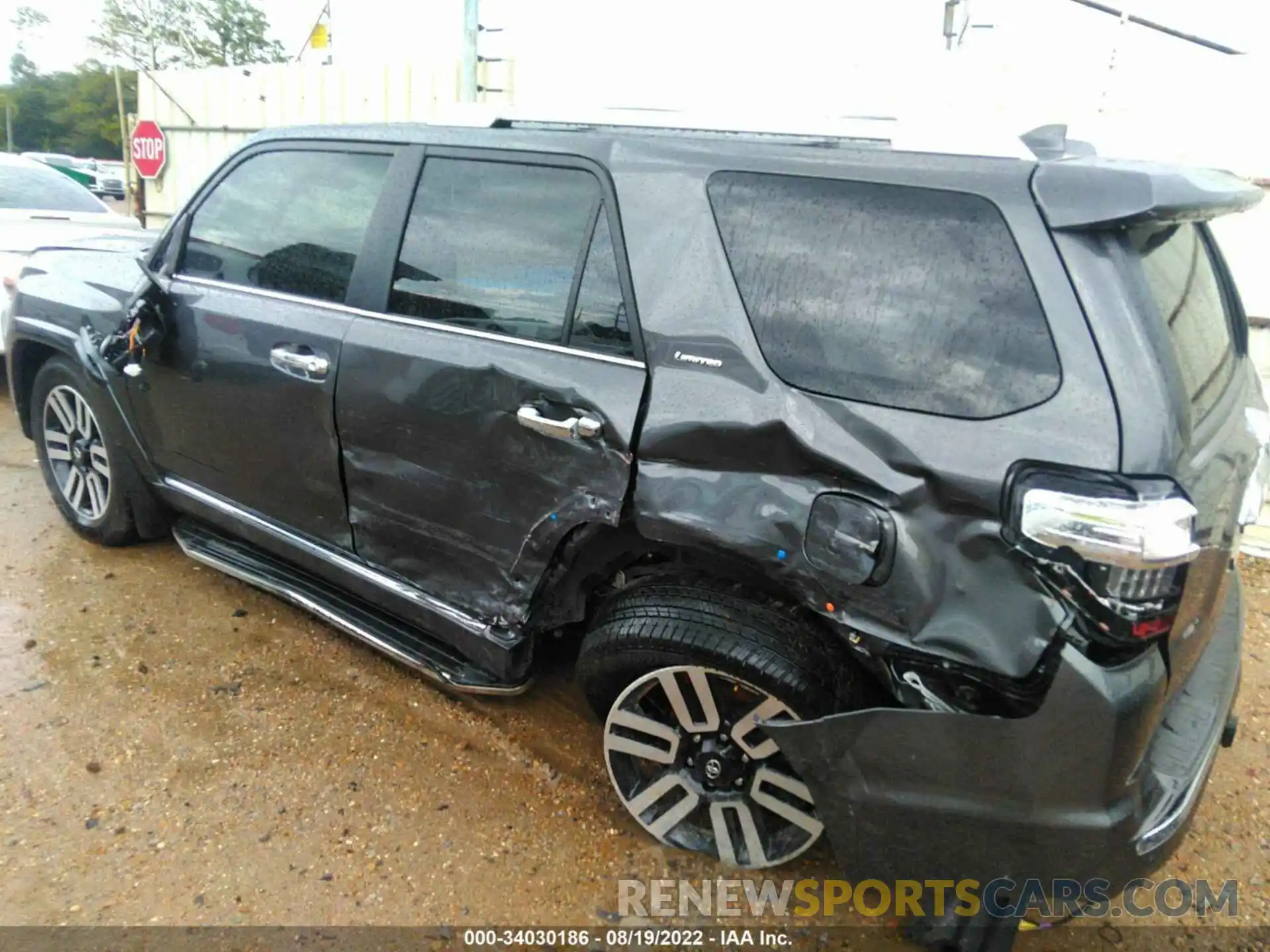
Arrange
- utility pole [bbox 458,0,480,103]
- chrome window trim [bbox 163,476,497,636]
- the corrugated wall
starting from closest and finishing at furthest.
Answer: chrome window trim [bbox 163,476,497,636]
utility pole [bbox 458,0,480,103]
the corrugated wall

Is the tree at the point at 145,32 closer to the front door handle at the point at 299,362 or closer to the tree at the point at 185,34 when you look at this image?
the tree at the point at 185,34

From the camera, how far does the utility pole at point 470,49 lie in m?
6.70

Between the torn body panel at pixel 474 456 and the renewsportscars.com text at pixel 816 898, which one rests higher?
the torn body panel at pixel 474 456

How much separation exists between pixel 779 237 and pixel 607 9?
482 cm

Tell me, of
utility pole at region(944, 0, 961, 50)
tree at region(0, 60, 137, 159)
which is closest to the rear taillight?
utility pole at region(944, 0, 961, 50)

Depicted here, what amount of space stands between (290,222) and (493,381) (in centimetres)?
115

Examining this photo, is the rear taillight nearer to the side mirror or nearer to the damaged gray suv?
the damaged gray suv

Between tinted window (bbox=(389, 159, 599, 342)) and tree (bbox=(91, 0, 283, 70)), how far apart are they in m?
28.9

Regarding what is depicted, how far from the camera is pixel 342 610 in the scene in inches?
117

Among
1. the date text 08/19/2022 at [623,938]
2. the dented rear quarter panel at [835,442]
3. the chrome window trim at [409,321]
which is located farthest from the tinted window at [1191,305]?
the date text 08/19/2022 at [623,938]

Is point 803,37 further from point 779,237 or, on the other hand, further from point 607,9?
point 779,237

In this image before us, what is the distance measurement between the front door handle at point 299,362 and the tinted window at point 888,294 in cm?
135

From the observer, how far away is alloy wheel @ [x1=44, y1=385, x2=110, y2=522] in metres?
3.75

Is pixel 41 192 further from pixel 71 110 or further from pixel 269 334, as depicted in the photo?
pixel 71 110
